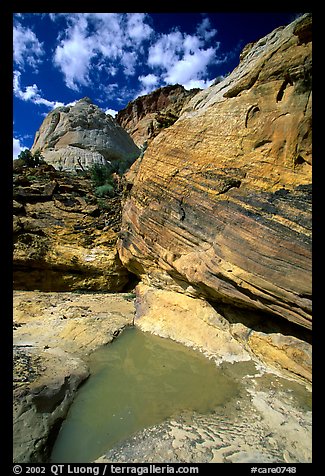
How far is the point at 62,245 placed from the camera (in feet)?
28.4

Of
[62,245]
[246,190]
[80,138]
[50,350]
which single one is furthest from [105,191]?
[80,138]

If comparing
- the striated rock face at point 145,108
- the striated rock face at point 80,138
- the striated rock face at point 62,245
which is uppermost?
the striated rock face at point 145,108

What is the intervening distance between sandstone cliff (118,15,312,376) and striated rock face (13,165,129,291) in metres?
2.57

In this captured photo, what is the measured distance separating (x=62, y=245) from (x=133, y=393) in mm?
6038

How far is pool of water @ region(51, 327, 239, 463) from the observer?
10.2ft

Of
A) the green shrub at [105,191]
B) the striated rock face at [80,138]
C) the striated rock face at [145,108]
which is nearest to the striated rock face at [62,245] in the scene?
the green shrub at [105,191]

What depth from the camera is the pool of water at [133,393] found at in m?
3.12

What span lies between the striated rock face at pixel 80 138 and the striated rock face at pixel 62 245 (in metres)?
14.1

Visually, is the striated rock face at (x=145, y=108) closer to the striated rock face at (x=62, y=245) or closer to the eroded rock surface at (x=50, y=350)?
the striated rock face at (x=62, y=245)

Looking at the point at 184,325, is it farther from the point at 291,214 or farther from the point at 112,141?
the point at 112,141

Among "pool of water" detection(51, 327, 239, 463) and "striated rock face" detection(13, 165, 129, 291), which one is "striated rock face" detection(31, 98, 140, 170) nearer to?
"striated rock face" detection(13, 165, 129, 291)

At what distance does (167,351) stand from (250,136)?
4.74 meters

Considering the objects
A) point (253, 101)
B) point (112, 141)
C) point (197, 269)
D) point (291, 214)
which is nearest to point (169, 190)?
point (197, 269)
